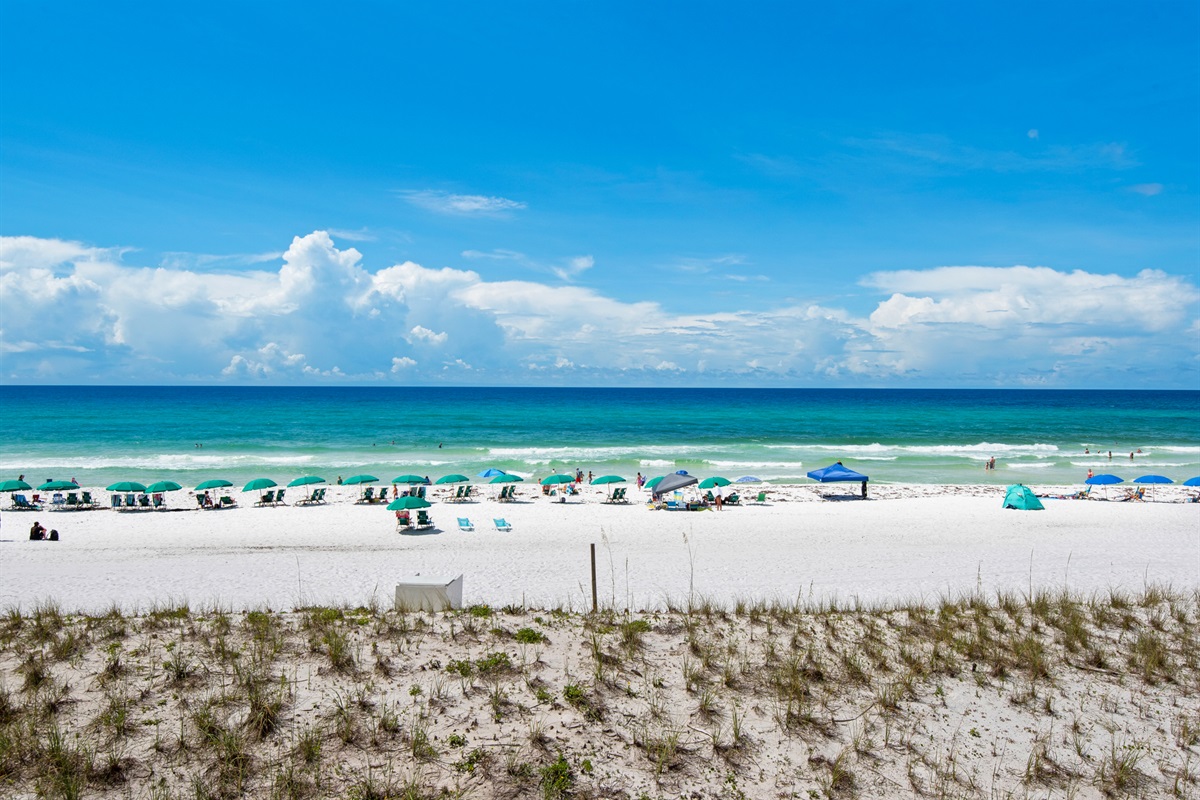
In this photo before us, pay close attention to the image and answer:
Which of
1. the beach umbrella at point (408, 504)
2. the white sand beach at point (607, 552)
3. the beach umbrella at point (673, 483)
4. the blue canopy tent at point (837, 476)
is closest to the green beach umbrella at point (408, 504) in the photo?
the beach umbrella at point (408, 504)

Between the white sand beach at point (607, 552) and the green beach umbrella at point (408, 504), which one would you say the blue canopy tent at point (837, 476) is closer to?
the white sand beach at point (607, 552)

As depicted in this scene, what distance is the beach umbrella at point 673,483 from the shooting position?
24.5m

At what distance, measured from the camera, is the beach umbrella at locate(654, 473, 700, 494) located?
2447 centimetres

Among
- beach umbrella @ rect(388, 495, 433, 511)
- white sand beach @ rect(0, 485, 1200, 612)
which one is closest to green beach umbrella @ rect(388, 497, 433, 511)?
beach umbrella @ rect(388, 495, 433, 511)

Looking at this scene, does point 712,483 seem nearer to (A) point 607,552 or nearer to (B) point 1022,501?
(A) point 607,552

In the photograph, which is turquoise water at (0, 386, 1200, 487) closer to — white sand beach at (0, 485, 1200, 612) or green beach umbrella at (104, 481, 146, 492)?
green beach umbrella at (104, 481, 146, 492)

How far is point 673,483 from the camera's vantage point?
24594 mm

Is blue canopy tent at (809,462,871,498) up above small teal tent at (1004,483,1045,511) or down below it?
above

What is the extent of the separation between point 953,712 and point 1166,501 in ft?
92.0

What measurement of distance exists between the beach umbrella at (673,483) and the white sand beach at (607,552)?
3.15 feet

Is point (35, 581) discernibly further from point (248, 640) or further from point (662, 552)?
point (662, 552)

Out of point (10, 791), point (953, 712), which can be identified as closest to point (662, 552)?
point (953, 712)

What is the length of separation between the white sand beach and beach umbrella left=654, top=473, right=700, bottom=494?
959mm

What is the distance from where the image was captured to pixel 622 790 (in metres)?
5.24
